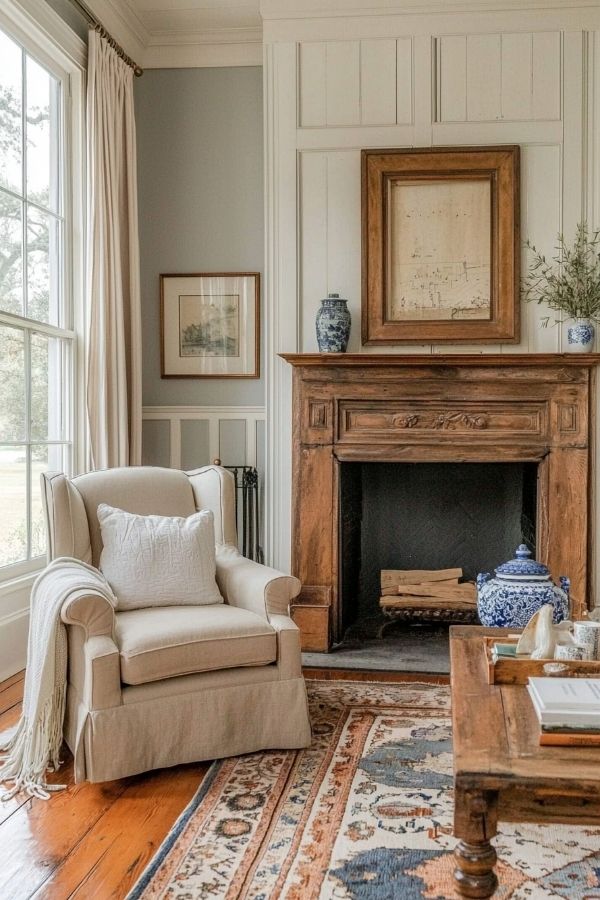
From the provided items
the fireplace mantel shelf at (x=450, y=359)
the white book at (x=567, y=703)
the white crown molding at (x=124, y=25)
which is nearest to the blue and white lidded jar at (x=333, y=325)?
the fireplace mantel shelf at (x=450, y=359)

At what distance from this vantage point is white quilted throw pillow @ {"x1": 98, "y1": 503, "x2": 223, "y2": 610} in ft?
9.37

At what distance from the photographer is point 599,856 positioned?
6.52ft

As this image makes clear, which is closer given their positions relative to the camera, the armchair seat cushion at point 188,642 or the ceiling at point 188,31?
the armchair seat cushion at point 188,642

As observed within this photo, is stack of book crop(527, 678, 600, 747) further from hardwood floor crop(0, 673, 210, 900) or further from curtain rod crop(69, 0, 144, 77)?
curtain rod crop(69, 0, 144, 77)

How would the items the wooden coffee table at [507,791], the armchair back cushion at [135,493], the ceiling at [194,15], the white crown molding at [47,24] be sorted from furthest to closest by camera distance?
the ceiling at [194,15], the white crown molding at [47,24], the armchair back cushion at [135,493], the wooden coffee table at [507,791]

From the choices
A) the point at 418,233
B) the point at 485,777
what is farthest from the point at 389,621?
the point at 485,777

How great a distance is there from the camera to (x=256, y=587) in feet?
9.32

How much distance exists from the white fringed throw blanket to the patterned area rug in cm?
48

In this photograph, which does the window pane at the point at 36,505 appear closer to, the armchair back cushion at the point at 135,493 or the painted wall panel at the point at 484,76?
the armchair back cushion at the point at 135,493

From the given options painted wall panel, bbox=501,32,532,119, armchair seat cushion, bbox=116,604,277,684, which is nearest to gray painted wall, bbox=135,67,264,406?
painted wall panel, bbox=501,32,532,119

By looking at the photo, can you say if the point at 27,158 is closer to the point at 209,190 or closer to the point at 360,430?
the point at 209,190

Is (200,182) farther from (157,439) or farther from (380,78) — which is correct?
(157,439)

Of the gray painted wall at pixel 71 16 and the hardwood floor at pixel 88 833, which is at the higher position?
the gray painted wall at pixel 71 16

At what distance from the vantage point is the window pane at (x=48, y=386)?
3.84 meters
